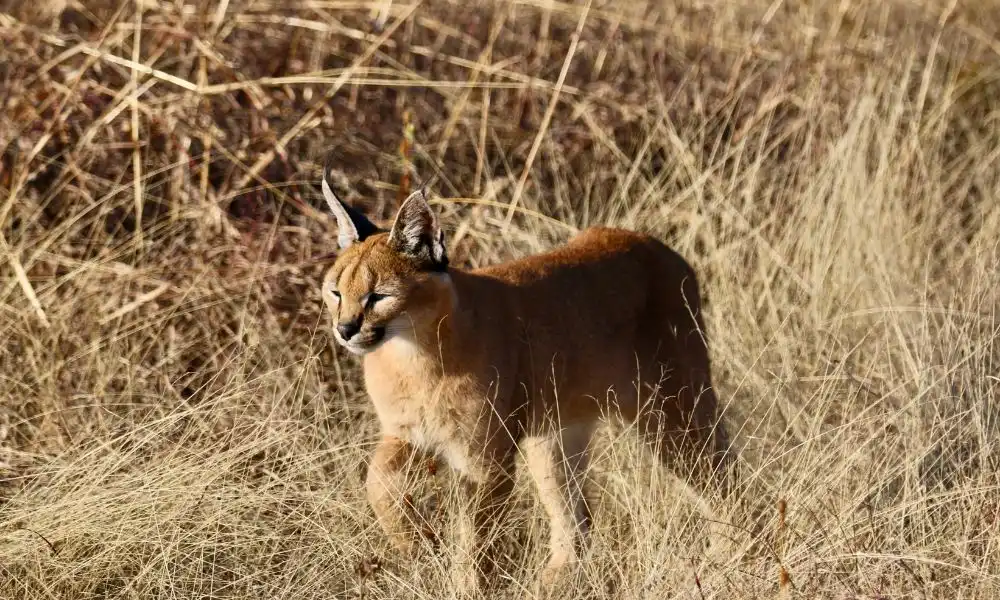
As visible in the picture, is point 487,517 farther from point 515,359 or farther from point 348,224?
point 348,224

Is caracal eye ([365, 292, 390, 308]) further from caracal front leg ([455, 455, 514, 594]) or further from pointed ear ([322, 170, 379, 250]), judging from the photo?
caracal front leg ([455, 455, 514, 594])

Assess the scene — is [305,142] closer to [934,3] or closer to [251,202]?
[251,202]

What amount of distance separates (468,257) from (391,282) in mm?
1817

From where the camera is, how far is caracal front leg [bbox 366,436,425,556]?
400 centimetres

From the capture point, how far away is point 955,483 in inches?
161

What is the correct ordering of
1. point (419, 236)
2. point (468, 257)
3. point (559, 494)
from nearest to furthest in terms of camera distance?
point (419, 236)
point (559, 494)
point (468, 257)

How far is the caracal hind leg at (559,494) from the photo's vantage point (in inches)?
167

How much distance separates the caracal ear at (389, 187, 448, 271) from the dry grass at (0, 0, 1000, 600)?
1.78 feet

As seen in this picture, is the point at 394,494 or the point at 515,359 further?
the point at 515,359

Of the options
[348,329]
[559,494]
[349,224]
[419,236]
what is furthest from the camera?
[559,494]

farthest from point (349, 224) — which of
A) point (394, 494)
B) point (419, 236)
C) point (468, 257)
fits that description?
point (468, 257)

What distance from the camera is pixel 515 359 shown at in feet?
13.9

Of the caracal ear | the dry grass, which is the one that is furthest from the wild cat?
Answer: the dry grass

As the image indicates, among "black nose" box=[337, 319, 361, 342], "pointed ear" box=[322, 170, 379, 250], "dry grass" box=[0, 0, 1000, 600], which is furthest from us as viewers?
"pointed ear" box=[322, 170, 379, 250]
